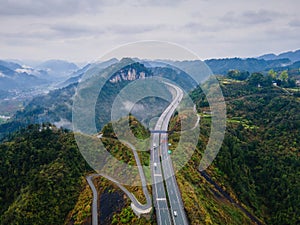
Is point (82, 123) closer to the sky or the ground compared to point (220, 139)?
closer to the ground

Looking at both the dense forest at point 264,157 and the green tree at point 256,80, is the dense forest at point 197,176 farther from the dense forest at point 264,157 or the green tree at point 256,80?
the green tree at point 256,80

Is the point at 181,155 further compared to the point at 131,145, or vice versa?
the point at 131,145

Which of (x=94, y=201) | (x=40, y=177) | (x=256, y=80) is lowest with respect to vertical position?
(x=94, y=201)

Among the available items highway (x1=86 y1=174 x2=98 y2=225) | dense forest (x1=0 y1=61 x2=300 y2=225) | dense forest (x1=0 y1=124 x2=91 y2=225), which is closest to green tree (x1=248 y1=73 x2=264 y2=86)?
dense forest (x1=0 y1=61 x2=300 y2=225)

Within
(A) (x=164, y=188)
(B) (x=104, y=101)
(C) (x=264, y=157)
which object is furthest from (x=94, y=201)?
(B) (x=104, y=101)

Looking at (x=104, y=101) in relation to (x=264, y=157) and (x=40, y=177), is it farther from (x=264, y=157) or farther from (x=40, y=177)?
(x=40, y=177)

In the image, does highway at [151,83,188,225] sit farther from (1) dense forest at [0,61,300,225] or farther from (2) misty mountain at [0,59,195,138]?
(2) misty mountain at [0,59,195,138]

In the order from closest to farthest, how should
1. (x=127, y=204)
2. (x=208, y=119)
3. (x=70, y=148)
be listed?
(x=127, y=204) < (x=70, y=148) < (x=208, y=119)

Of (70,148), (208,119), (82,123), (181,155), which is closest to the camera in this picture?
(181,155)

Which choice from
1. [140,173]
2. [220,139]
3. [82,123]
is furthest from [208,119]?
[82,123]

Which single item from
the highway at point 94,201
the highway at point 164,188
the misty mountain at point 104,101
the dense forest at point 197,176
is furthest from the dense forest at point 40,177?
the misty mountain at point 104,101

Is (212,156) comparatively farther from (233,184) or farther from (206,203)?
(206,203)
